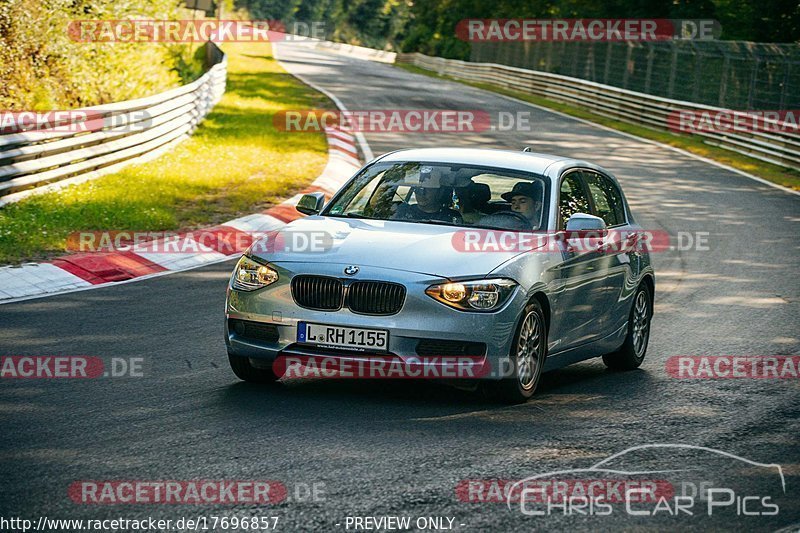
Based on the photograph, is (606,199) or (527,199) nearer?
(527,199)

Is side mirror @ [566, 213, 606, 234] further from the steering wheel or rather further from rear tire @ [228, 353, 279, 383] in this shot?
rear tire @ [228, 353, 279, 383]

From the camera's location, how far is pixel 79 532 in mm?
4980

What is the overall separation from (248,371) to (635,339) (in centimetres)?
330

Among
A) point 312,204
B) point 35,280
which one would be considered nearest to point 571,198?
point 312,204

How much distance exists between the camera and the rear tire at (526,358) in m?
7.61

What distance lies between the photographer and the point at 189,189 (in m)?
18.6

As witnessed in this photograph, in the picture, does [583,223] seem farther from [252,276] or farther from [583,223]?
[252,276]

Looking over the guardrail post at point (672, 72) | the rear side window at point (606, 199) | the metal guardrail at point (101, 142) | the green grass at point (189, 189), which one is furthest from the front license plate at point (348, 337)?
the guardrail post at point (672, 72)

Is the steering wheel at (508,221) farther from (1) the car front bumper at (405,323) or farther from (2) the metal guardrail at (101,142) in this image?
(2) the metal guardrail at (101,142)

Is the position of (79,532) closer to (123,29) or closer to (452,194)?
(452,194)

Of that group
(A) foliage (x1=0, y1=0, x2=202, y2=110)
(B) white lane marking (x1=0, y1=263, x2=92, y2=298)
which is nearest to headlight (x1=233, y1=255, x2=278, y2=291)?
(B) white lane marking (x1=0, y1=263, x2=92, y2=298)

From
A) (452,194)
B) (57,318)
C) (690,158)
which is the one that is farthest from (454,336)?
(690,158)

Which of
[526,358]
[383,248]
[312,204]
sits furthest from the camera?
[312,204]

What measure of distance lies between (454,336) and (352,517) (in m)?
2.23
